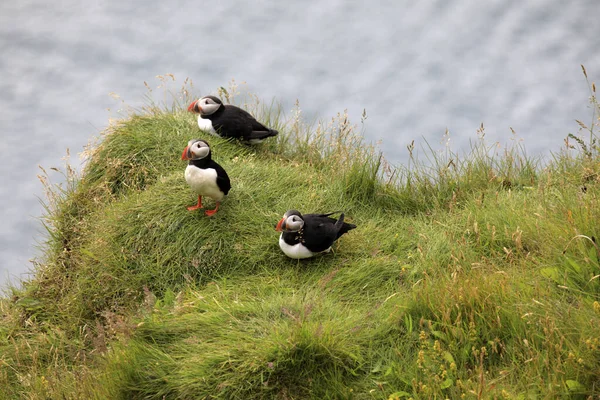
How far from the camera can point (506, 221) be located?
7430 mm

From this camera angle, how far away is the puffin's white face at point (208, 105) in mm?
9500

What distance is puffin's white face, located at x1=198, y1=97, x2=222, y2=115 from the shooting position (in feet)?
31.2

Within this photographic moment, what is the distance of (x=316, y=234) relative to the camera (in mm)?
7090

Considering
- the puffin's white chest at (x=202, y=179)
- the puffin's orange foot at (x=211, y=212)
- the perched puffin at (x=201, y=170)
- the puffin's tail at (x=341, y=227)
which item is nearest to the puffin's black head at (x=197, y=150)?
the perched puffin at (x=201, y=170)

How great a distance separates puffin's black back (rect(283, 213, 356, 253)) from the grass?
13.7 inches

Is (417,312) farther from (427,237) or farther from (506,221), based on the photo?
(506,221)

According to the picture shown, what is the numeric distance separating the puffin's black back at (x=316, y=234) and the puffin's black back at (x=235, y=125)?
2746 mm

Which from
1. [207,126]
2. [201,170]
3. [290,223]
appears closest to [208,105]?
[207,126]

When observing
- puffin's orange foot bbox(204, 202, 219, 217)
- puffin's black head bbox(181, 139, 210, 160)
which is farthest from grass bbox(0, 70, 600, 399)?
puffin's black head bbox(181, 139, 210, 160)

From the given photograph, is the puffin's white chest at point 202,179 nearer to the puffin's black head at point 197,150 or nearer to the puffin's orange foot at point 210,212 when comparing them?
the puffin's black head at point 197,150

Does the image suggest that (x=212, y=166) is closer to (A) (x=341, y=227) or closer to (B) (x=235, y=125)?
(A) (x=341, y=227)

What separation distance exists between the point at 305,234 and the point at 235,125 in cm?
306

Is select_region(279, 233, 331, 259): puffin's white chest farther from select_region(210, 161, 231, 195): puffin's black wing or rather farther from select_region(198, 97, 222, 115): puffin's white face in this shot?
select_region(198, 97, 222, 115): puffin's white face

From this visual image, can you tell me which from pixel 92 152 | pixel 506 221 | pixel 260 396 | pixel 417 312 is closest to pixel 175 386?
pixel 260 396
